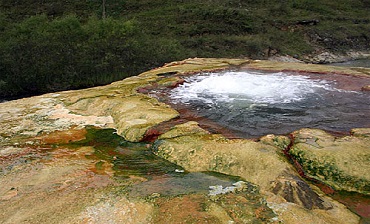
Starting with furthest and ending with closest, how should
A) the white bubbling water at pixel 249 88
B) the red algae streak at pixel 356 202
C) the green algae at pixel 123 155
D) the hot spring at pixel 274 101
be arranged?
the white bubbling water at pixel 249 88, the hot spring at pixel 274 101, the green algae at pixel 123 155, the red algae streak at pixel 356 202

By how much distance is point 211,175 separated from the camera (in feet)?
13.6

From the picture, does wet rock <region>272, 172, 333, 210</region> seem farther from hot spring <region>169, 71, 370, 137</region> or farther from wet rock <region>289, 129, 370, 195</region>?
hot spring <region>169, 71, 370, 137</region>

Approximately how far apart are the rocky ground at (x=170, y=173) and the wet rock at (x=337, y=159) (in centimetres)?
1

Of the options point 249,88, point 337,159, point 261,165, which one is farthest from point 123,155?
point 249,88

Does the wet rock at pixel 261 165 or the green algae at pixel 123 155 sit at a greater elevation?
the wet rock at pixel 261 165

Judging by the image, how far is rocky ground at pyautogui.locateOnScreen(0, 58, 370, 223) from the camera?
3332 millimetres

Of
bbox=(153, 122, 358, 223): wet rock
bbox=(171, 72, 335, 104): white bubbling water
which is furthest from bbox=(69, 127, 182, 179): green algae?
bbox=(171, 72, 335, 104): white bubbling water

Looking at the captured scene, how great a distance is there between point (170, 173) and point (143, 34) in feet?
69.5

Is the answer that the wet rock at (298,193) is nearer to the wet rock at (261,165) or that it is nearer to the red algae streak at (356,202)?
the wet rock at (261,165)

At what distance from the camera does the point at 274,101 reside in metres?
7.32

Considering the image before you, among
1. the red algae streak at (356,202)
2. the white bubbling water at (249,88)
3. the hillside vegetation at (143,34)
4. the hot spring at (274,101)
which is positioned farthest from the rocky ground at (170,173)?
the hillside vegetation at (143,34)

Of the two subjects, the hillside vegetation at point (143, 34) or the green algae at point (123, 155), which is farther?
the hillside vegetation at point (143, 34)

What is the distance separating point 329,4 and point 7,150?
5116cm

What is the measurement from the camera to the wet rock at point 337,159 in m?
4.02
